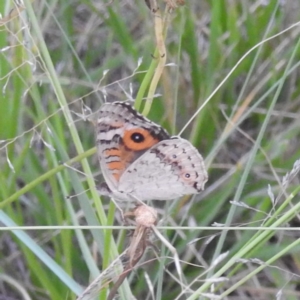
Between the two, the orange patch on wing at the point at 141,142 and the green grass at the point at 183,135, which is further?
the green grass at the point at 183,135

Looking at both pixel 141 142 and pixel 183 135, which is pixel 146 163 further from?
pixel 183 135

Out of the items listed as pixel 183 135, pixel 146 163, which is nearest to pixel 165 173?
pixel 146 163

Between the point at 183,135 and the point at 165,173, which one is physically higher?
the point at 165,173

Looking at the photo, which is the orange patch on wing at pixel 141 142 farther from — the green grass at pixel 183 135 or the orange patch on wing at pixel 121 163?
the green grass at pixel 183 135

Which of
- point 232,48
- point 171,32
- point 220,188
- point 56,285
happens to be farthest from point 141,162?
point 171,32

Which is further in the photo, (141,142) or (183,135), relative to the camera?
(183,135)

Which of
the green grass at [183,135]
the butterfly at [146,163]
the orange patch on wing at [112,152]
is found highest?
the orange patch on wing at [112,152]

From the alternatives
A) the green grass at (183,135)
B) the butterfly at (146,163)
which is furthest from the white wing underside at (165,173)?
the green grass at (183,135)

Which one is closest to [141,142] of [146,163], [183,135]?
[146,163]

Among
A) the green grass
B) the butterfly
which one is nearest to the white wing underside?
the butterfly

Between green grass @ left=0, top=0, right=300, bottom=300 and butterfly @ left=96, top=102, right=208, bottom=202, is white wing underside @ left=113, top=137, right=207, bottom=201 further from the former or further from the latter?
green grass @ left=0, top=0, right=300, bottom=300
